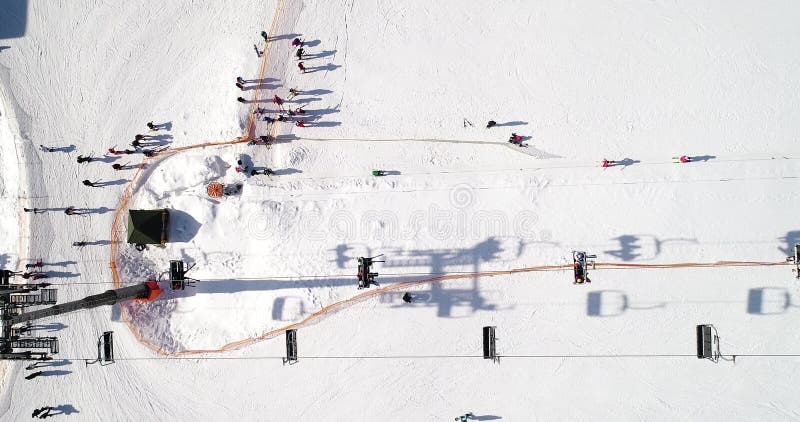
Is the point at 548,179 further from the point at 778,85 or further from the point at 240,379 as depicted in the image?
the point at 240,379

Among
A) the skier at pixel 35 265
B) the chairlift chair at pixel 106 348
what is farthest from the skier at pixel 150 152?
the chairlift chair at pixel 106 348

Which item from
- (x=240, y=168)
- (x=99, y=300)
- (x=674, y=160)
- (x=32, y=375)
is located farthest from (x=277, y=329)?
(x=674, y=160)

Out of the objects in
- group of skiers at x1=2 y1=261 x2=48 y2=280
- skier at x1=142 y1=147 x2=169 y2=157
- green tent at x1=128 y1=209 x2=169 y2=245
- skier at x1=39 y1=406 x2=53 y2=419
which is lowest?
skier at x1=39 y1=406 x2=53 y2=419

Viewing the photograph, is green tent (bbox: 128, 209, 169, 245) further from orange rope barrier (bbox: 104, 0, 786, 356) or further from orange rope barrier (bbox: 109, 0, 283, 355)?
orange rope barrier (bbox: 104, 0, 786, 356)

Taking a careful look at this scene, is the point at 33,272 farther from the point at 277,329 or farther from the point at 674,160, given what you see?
the point at 674,160

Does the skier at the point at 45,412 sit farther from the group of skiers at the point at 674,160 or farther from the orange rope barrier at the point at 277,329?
the group of skiers at the point at 674,160

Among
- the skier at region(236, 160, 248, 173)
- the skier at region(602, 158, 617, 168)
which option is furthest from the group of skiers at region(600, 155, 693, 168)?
the skier at region(236, 160, 248, 173)
